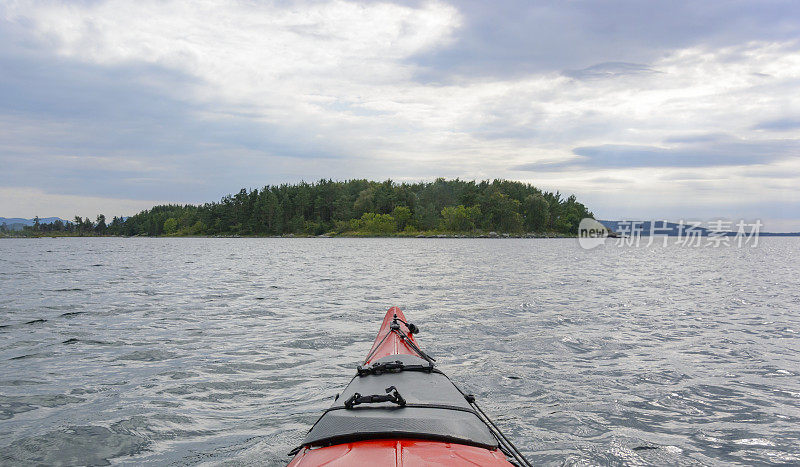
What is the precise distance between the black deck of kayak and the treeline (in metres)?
155

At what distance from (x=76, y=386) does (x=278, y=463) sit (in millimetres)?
5274

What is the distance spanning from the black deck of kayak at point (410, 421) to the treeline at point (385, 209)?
15510 cm

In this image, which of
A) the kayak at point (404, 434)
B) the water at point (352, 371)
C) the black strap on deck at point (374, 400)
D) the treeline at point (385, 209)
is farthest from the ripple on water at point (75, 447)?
the treeline at point (385, 209)

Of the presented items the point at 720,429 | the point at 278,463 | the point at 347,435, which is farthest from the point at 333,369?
the point at 720,429

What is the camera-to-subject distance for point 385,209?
556 feet

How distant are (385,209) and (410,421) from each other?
16560cm

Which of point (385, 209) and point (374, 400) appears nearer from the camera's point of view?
point (374, 400)

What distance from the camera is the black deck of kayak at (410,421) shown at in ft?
13.3

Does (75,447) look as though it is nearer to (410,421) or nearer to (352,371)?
(352,371)

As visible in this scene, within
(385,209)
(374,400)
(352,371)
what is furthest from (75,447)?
(385,209)

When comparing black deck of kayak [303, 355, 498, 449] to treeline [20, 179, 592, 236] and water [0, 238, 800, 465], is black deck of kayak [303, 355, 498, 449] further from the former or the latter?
treeline [20, 179, 592, 236]

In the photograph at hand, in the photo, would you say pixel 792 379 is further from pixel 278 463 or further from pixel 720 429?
pixel 278 463

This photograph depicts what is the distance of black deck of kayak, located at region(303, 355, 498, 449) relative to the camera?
4.05m

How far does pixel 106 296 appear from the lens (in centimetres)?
2102
